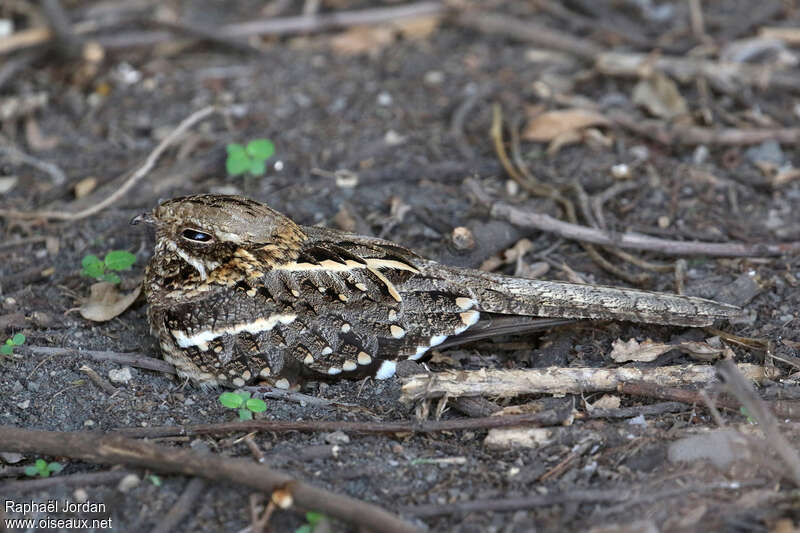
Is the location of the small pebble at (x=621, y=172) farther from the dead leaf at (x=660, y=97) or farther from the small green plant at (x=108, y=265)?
the small green plant at (x=108, y=265)

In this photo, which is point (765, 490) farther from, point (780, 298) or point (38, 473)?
point (38, 473)

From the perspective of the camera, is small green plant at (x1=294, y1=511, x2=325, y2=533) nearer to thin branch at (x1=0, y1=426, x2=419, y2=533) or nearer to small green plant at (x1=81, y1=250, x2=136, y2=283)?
thin branch at (x1=0, y1=426, x2=419, y2=533)

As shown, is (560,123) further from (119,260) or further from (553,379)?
(119,260)

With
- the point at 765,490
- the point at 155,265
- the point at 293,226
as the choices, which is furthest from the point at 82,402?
the point at 765,490

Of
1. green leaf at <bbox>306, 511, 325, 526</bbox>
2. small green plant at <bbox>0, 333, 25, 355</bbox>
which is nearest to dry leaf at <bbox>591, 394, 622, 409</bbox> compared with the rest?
green leaf at <bbox>306, 511, 325, 526</bbox>

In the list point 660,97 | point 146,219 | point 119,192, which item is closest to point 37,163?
point 119,192

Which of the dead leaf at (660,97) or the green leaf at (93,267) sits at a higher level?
the dead leaf at (660,97)

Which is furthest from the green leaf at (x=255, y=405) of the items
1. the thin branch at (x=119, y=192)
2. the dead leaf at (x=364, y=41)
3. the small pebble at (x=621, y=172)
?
the dead leaf at (x=364, y=41)
